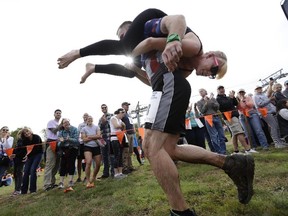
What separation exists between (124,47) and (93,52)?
0.28m

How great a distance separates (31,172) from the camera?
6.83 m

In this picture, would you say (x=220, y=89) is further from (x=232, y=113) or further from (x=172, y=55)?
(x=172, y=55)

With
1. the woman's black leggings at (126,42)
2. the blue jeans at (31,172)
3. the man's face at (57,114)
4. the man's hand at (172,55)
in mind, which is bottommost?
the blue jeans at (31,172)

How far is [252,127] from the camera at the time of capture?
820 centimetres

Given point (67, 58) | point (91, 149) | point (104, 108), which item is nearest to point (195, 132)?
point (104, 108)

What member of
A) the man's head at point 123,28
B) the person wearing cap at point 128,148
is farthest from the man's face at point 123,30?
the person wearing cap at point 128,148

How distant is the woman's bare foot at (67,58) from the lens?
2.28 meters

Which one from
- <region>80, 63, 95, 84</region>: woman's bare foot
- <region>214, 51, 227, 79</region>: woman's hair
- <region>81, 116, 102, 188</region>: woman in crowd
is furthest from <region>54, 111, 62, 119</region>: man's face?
<region>214, 51, 227, 79</region>: woman's hair

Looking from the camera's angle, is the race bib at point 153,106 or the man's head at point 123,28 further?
the man's head at point 123,28

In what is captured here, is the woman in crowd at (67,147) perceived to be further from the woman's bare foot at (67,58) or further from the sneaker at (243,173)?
the sneaker at (243,173)

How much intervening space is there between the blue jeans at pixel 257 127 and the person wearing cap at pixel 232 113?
52 centimetres

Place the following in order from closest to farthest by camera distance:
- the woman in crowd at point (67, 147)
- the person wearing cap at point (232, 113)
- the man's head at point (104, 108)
→ the woman in crowd at point (67, 147) → the person wearing cap at point (232, 113) → the man's head at point (104, 108)

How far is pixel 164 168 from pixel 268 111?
6.99 m

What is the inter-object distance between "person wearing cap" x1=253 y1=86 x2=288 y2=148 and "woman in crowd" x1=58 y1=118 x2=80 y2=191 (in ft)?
18.6
